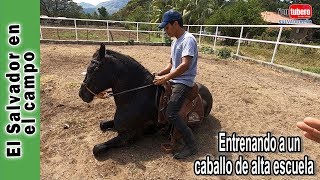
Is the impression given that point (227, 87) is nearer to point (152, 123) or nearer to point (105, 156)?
point (152, 123)

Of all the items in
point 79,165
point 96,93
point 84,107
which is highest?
point 96,93

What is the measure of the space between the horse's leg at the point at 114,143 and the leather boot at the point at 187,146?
705mm

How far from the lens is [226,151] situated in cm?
423

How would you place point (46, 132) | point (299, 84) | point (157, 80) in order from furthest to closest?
point (299, 84), point (46, 132), point (157, 80)

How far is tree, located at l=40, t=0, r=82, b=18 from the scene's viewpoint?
5941cm

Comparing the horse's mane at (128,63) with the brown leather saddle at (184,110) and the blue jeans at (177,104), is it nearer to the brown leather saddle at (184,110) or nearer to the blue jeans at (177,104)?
the brown leather saddle at (184,110)

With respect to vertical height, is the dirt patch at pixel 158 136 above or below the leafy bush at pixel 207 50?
below

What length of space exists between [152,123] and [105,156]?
0.81 m

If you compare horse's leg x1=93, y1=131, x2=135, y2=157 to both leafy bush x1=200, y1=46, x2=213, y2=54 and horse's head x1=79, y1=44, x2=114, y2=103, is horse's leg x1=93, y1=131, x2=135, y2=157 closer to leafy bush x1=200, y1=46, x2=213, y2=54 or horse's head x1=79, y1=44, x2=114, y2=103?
horse's head x1=79, y1=44, x2=114, y2=103

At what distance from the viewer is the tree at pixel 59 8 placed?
59409 millimetres

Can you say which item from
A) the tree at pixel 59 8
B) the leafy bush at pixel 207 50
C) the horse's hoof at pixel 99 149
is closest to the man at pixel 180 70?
the horse's hoof at pixel 99 149

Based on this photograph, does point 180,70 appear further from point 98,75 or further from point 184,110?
point 98,75

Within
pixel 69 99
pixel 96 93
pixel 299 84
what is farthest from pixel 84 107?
pixel 299 84

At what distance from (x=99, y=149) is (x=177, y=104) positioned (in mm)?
1244
